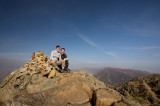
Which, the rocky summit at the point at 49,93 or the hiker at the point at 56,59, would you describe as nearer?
the rocky summit at the point at 49,93

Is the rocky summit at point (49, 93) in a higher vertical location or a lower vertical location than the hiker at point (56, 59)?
lower

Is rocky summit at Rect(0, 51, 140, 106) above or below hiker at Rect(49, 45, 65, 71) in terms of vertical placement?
below

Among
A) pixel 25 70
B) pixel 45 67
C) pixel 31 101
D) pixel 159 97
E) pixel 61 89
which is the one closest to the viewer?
pixel 31 101

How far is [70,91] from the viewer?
Result: 8945 mm

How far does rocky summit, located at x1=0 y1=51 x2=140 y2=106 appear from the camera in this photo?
7.01 metres

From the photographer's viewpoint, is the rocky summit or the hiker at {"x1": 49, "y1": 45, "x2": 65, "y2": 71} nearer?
the rocky summit

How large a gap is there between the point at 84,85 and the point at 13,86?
9226mm

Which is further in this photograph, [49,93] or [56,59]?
[56,59]

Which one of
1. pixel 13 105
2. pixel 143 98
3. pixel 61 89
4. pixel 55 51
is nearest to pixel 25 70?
pixel 55 51

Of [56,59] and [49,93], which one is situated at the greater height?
[56,59]

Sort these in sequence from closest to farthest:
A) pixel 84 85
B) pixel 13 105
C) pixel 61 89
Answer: pixel 13 105 < pixel 61 89 < pixel 84 85

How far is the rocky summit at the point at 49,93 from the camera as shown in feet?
23.0

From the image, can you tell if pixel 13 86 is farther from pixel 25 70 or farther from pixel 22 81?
pixel 25 70

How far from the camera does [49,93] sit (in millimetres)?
8305
